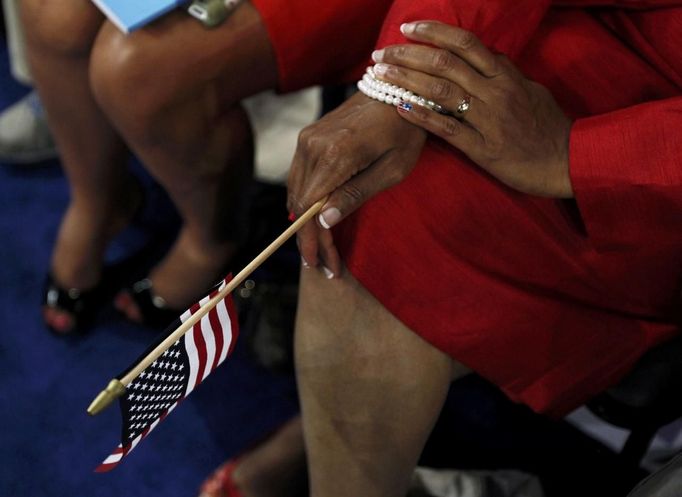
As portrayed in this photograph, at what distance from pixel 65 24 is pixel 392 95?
0.52 meters

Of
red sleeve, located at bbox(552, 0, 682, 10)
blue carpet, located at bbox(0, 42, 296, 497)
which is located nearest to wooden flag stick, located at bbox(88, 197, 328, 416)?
red sleeve, located at bbox(552, 0, 682, 10)

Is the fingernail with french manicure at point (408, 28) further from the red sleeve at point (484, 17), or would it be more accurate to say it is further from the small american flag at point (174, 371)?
the small american flag at point (174, 371)

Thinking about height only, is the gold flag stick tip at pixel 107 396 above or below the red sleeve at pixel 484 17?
below

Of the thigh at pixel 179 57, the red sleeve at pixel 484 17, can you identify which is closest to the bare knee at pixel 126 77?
the thigh at pixel 179 57

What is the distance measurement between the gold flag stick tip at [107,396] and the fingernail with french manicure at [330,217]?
23cm

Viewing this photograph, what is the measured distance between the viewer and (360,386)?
82cm

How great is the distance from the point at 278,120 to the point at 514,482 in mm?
827

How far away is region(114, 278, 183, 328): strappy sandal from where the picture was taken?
1.32 m

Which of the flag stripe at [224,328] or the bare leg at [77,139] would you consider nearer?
the flag stripe at [224,328]

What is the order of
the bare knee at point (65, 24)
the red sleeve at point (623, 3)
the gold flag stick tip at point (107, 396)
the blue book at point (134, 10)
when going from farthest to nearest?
the bare knee at point (65, 24)
the blue book at point (134, 10)
the red sleeve at point (623, 3)
the gold flag stick tip at point (107, 396)

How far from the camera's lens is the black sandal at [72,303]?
1.34 m

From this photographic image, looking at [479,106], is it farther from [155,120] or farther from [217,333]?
[155,120]

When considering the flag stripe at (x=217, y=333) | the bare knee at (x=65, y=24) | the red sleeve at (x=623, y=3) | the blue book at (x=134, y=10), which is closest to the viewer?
Answer: the flag stripe at (x=217, y=333)

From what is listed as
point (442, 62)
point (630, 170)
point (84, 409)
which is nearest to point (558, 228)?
point (630, 170)
